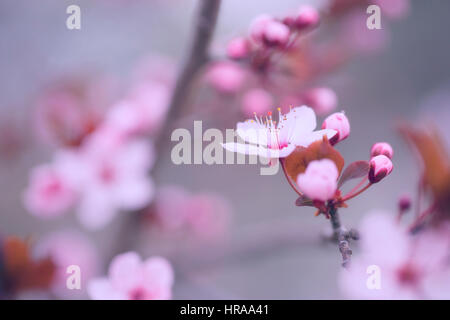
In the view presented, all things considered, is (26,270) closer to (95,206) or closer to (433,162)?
(95,206)

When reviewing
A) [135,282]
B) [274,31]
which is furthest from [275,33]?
[135,282]

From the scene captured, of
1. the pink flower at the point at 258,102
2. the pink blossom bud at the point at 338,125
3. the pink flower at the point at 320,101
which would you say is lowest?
the pink blossom bud at the point at 338,125

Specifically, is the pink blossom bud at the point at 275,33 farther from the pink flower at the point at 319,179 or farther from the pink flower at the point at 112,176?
the pink flower at the point at 112,176

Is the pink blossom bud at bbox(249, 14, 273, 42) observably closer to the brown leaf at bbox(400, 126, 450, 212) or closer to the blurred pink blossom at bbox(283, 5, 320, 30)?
the blurred pink blossom at bbox(283, 5, 320, 30)

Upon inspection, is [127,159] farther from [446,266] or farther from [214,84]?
[446,266]

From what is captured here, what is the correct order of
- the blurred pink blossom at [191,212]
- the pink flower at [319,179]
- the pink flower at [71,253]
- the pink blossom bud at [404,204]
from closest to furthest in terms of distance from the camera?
the pink flower at [319,179] < the pink blossom bud at [404,204] < the pink flower at [71,253] < the blurred pink blossom at [191,212]

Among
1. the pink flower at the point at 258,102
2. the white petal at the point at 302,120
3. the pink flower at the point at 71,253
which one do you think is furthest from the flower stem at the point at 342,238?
the pink flower at the point at 71,253

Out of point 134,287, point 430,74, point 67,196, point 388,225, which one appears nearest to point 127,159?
point 67,196
